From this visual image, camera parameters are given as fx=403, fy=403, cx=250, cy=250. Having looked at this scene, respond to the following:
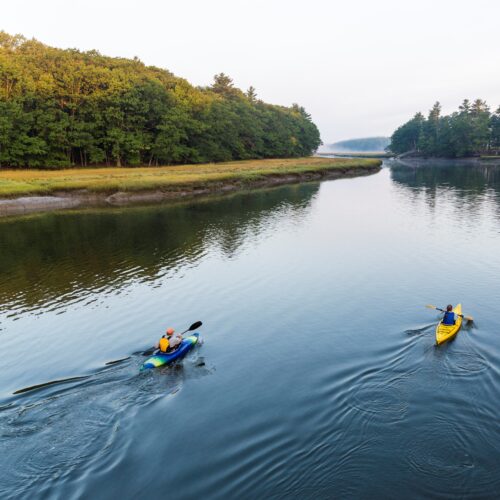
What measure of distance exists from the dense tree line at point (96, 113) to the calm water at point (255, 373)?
169 ft

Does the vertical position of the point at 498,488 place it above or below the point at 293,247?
below

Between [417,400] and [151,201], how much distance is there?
61.4 meters

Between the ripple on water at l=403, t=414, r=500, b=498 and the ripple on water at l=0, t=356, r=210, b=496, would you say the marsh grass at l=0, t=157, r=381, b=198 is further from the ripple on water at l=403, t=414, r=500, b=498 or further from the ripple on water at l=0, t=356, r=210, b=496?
the ripple on water at l=403, t=414, r=500, b=498

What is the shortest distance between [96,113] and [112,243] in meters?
55.9

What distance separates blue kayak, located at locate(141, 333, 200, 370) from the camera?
56.6ft

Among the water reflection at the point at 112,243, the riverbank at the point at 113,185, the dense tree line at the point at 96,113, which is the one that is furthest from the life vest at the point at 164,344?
the dense tree line at the point at 96,113

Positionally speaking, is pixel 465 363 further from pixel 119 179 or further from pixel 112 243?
pixel 119 179

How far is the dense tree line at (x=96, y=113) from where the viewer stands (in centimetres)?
7862

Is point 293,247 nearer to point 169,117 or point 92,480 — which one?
point 92,480

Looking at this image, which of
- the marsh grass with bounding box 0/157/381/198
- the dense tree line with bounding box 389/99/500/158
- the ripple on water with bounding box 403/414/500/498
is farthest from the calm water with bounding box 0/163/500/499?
the dense tree line with bounding box 389/99/500/158

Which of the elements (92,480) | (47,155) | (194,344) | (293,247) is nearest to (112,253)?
(293,247)

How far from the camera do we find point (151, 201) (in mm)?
69875

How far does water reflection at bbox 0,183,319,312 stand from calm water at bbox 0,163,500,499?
0.31 meters

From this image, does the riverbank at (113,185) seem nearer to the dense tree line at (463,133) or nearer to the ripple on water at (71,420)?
the ripple on water at (71,420)
